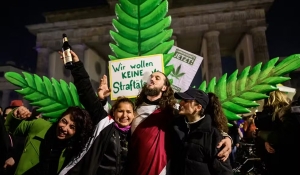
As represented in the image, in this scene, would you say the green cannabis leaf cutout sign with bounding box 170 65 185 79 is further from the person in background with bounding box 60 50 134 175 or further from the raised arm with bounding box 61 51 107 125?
the raised arm with bounding box 61 51 107 125

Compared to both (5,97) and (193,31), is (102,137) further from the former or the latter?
(5,97)

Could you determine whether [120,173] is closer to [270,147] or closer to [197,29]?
[270,147]

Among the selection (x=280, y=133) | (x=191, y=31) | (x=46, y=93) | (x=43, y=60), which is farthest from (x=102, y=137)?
(x=43, y=60)

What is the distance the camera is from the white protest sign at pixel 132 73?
3.25 meters

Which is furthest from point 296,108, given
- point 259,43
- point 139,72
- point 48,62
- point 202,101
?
point 48,62

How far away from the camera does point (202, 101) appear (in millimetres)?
2465

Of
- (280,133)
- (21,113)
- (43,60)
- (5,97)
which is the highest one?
(43,60)

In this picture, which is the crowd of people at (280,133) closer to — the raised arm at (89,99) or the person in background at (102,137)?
the person in background at (102,137)

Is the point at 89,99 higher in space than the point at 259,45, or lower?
lower

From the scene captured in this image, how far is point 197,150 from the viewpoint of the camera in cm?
226

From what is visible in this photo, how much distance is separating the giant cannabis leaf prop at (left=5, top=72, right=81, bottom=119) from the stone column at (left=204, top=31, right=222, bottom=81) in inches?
843

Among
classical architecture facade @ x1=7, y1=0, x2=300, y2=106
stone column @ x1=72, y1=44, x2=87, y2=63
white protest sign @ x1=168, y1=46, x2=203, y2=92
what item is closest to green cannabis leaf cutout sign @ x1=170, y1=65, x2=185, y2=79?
white protest sign @ x1=168, y1=46, x2=203, y2=92

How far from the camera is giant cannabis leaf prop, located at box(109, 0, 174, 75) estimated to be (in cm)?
348

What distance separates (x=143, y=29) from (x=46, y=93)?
153 centimetres
